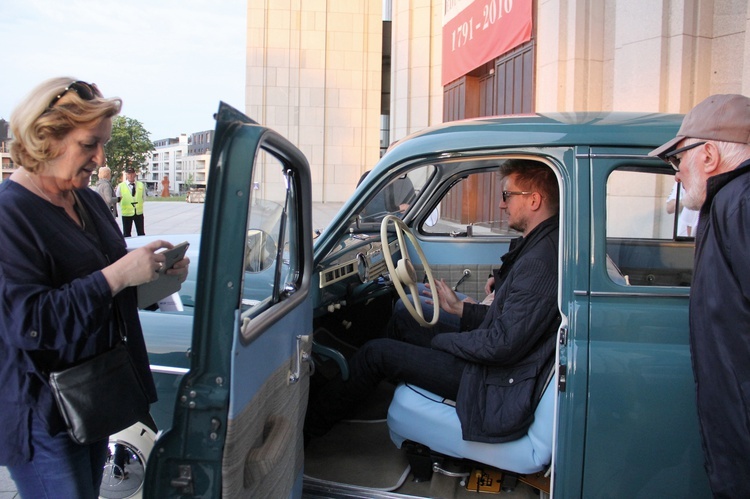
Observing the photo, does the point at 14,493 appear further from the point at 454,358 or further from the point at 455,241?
the point at 455,241

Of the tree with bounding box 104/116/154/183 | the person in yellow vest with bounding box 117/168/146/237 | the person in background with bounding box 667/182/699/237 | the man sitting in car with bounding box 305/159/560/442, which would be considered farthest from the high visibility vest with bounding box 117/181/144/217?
the tree with bounding box 104/116/154/183

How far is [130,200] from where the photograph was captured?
43.7 feet

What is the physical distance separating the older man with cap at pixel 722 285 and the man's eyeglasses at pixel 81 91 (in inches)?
66.7

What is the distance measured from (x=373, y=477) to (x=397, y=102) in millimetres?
14935

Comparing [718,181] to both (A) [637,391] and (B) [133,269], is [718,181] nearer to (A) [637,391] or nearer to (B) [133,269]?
(A) [637,391]

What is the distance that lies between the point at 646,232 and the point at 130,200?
12155 mm

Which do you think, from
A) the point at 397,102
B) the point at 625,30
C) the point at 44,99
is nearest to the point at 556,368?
the point at 44,99

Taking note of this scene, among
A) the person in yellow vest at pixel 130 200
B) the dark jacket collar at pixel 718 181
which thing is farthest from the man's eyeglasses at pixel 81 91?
the person in yellow vest at pixel 130 200

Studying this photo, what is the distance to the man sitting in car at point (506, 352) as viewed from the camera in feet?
8.34

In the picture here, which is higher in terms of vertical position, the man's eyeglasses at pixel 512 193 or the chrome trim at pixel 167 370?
the man's eyeglasses at pixel 512 193

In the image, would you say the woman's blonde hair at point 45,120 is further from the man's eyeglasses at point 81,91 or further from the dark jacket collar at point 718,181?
the dark jacket collar at point 718,181

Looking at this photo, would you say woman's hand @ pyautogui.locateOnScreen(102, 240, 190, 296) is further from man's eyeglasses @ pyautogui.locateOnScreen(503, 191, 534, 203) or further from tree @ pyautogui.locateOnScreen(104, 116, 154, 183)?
tree @ pyautogui.locateOnScreen(104, 116, 154, 183)

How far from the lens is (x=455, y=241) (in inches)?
179

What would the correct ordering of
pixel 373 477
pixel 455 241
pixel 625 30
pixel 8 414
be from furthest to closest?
pixel 625 30 → pixel 455 241 → pixel 373 477 → pixel 8 414
